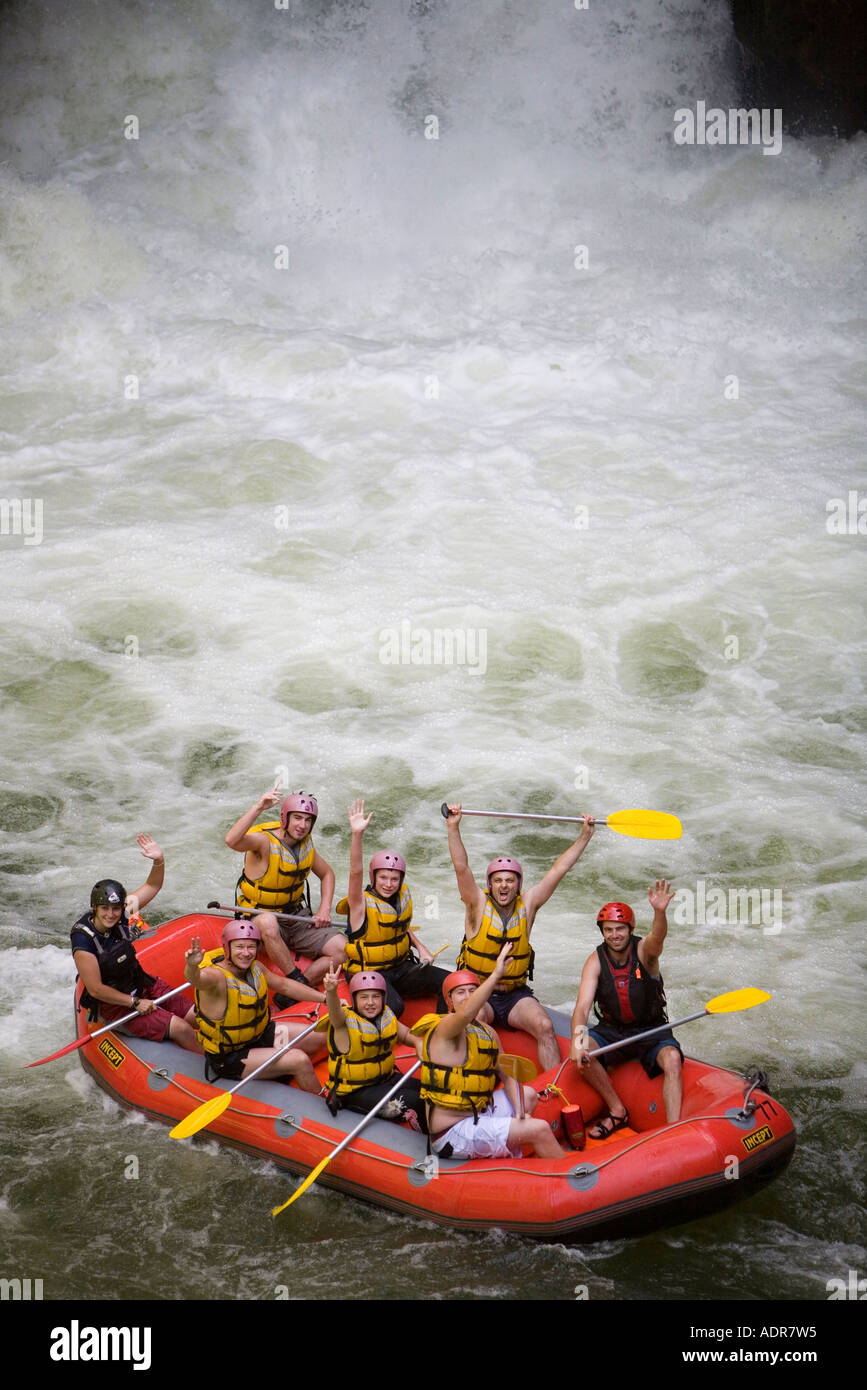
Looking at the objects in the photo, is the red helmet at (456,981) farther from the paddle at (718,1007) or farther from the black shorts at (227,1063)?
the black shorts at (227,1063)

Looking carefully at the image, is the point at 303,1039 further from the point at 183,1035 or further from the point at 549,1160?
the point at 549,1160

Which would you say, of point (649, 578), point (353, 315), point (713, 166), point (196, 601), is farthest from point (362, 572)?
point (713, 166)

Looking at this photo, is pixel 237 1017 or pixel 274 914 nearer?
pixel 237 1017

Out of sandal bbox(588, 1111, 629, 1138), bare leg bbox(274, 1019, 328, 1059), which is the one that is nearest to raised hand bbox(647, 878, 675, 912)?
sandal bbox(588, 1111, 629, 1138)

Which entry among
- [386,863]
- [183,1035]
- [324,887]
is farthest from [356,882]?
[183,1035]

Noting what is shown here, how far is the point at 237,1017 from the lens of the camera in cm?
495

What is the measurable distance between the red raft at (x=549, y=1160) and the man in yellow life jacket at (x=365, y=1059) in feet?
0.23

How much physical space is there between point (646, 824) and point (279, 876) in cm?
151

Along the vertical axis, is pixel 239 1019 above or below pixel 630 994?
below

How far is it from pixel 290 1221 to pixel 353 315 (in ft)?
33.1

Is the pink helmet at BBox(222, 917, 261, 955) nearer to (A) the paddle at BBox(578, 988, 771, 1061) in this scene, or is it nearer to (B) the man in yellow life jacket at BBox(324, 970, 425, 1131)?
(B) the man in yellow life jacket at BBox(324, 970, 425, 1131)

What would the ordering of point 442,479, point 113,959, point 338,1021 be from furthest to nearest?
point 442,479 < point 113,959 < point 338,1021

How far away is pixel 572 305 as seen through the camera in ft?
43.4

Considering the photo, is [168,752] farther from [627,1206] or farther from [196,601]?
[627,1206]
